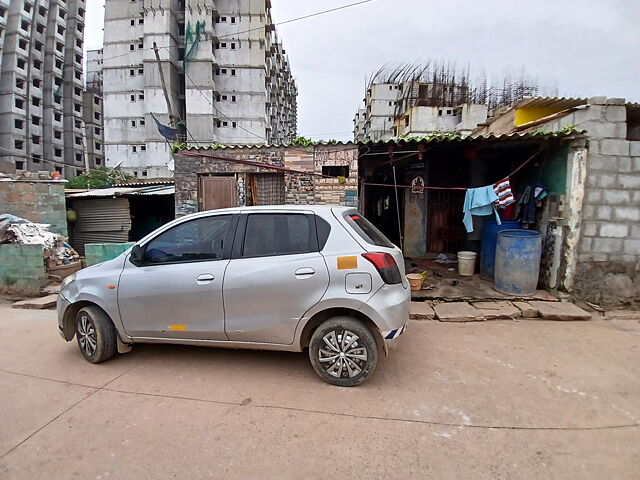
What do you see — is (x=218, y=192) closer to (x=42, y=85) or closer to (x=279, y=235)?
(x=279, y=235)

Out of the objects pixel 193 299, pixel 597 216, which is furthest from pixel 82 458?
pixel 597 216

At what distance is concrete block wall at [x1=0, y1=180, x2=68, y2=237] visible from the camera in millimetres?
8477

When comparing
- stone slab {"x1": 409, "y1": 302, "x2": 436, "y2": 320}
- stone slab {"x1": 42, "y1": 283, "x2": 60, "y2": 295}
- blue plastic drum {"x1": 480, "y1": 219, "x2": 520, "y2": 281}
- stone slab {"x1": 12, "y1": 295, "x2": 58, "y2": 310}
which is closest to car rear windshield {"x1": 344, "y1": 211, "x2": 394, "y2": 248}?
stone slab {"x1": 409, "y1": 302, "x2": 436, "y2": 320}

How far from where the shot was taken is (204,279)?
329 cm

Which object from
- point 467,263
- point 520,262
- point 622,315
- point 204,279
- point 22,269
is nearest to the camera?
point 204,279

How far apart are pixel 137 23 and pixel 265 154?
4741 cm

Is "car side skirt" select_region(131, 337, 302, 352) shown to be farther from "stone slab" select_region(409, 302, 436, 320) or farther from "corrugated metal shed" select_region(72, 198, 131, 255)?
"corrugated metal shed" select_region(72, 198, 131, 255)

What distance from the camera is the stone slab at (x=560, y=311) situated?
517cm

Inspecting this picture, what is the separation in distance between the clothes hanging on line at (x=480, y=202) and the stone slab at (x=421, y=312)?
1782 millimetres

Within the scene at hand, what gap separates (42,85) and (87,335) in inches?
2504

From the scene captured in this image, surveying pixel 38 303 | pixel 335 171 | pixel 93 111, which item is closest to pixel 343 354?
pixel 335 171

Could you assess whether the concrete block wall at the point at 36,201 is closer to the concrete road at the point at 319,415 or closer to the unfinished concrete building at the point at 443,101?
the concrete road at the point at 319,415

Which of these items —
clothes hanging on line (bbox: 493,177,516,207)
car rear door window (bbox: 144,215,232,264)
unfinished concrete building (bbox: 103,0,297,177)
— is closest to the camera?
car rear door window (bbox: 144,215,232,264)

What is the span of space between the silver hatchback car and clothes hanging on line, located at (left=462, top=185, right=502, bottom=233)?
368 centimetres
